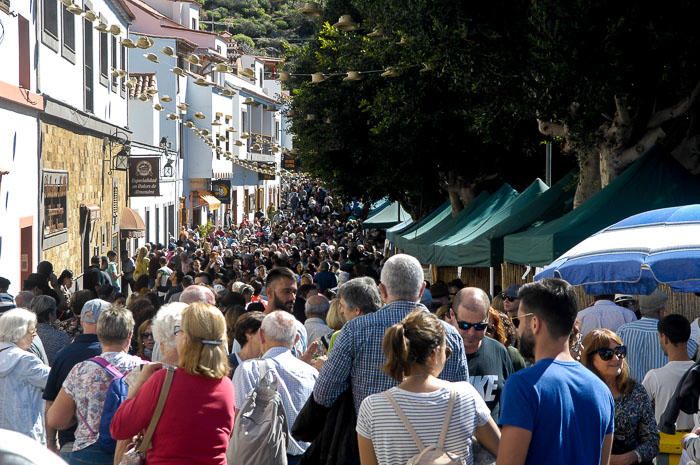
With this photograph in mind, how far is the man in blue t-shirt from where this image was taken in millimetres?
4594

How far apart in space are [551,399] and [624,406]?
186 centimetres

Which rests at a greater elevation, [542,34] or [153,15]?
[153,15]

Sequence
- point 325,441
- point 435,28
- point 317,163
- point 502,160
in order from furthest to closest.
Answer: point 317,163 < point 502,160 < point 435,28 < point 325,441

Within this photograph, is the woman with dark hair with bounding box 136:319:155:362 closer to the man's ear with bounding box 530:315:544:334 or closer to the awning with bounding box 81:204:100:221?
the man's ear with bounding box 530:315:544:334

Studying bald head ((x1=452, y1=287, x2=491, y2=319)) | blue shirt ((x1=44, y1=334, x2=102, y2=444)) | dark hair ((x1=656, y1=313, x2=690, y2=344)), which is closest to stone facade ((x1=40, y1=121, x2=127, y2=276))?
blue shirt ((x1=44, y1=334, x2=102, y2=444))

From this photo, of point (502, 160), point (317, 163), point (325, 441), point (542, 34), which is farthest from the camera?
point (317, 163)

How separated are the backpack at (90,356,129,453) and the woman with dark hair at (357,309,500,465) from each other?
69.9 inches

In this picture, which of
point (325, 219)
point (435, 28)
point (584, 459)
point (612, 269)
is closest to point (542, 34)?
point (435, 28)

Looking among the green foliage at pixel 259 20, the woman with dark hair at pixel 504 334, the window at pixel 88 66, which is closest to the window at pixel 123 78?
the window at pixel 88 66

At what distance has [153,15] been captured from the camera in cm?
4847

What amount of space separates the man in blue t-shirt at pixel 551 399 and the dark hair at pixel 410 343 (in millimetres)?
385

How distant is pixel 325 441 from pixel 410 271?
986 millimetres

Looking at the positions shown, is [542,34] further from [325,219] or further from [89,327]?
[325,219]

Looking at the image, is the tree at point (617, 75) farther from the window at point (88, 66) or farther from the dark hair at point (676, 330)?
the window at point (88, 66)
